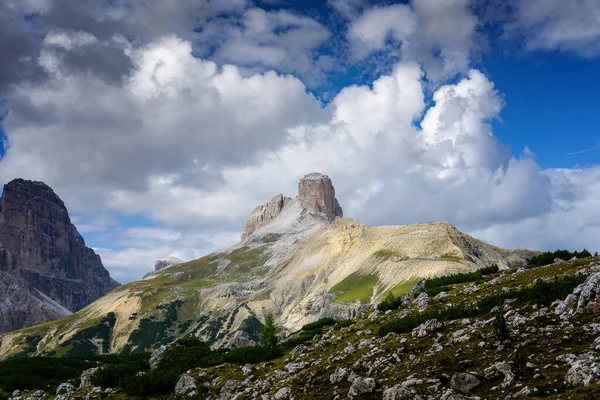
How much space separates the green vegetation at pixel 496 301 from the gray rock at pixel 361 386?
7663 millimetres

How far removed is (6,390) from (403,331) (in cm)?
4039

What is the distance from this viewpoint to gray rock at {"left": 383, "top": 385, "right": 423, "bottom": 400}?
66.1ft

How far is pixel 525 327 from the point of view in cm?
2391

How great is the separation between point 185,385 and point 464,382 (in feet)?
67.5

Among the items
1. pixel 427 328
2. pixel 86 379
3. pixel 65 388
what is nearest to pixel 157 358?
pixel 86 379

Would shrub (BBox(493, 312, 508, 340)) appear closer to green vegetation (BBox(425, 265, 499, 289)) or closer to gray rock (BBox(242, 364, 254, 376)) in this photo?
gray rock (BBox(242, 364, 254, 376))

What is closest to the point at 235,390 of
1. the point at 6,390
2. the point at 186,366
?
the point at 186,366

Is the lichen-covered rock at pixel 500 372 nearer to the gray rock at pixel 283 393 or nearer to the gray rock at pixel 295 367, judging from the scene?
the gray rock at pixel 283 393

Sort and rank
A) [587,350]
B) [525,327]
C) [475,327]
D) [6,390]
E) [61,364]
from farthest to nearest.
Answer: [61,364]
[6,390]
[475,327]
[525,327]
[587,350]

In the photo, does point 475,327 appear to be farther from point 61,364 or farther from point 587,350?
point 61,364

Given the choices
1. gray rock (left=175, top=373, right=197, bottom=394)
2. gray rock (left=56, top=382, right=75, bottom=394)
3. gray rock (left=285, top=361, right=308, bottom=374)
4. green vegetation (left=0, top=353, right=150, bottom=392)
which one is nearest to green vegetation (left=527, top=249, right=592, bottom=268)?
gray rock (left=285, top=361, right=308, bottom=374)

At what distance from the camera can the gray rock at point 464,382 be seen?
1964cm

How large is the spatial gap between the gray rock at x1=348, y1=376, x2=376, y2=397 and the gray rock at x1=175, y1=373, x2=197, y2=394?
1351 centimetres

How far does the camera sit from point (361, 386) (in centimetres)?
2292
